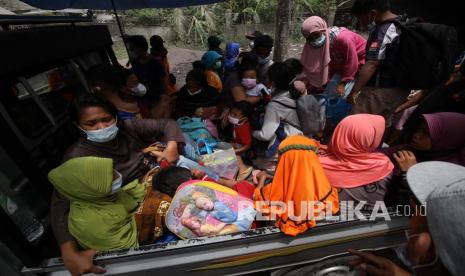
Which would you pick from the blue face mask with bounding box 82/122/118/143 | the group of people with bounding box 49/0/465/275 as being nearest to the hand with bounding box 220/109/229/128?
the group of people with bounding box 49/0/465/275

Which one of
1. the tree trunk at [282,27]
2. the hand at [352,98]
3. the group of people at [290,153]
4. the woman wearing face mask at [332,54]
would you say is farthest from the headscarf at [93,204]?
the tree trunk at [282,27]

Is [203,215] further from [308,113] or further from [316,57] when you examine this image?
[316,57]

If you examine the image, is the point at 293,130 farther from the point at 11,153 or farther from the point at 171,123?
the point at 11,153

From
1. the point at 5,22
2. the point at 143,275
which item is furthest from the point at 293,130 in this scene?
the point at 5,22

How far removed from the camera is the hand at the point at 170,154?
2.36 meters

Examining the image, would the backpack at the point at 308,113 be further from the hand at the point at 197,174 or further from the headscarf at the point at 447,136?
the hand at the point at 197,174

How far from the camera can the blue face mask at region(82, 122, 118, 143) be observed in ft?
6.38

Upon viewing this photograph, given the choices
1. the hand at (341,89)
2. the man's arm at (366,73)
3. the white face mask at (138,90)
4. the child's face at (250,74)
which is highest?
the man's arm at (366,73)

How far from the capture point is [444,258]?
85 centimetres

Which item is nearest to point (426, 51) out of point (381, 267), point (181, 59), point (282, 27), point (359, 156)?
point (359, 156)

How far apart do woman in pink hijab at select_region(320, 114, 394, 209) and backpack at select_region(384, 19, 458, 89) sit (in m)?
0.91

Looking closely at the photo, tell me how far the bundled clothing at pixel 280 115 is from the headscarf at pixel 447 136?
116 centimetres

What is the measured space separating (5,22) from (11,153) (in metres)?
1.09

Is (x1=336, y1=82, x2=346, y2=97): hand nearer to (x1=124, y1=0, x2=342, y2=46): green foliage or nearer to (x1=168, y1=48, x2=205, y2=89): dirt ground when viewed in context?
(x1=168, y1=48, x2=205, y2=89): dirt ground
